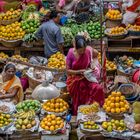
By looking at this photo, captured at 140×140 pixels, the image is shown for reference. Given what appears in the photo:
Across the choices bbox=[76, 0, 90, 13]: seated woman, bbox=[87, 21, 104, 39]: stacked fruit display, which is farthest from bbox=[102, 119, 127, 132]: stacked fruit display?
bbox=[76, 0, 90, 13]: seated woman

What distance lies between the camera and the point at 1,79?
886 centimetres

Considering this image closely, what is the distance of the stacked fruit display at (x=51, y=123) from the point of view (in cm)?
728

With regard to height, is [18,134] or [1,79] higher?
[1,79]

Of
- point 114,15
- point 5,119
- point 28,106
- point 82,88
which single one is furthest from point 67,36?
point 5,119

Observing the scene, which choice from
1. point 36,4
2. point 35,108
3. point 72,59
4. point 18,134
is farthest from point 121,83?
point 36,4

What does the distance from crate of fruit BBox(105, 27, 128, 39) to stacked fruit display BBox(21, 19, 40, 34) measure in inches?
59.3

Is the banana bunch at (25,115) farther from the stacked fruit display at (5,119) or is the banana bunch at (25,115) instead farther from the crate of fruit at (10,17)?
the crate of fruit at (10,17)

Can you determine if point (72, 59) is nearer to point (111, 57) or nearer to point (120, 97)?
point (120, 97)

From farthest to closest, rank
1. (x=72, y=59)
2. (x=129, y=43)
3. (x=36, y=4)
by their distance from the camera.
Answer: (x=36, y=4) → (x=129, y=43) → (x=72, y=59)

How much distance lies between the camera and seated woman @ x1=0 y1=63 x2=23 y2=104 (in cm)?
827

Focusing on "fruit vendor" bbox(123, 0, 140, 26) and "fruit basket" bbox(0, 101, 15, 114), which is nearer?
"fruit basket" bbox(0, 101, 15, 114)

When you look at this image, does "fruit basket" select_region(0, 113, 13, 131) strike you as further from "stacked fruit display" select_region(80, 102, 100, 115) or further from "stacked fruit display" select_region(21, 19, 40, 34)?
"stacked fruit display" select_region(21, 19, 40, 34)

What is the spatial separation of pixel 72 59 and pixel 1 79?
133 centimetres

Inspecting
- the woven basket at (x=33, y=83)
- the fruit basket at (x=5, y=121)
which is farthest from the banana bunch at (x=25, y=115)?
the woven basket at (x=33, y=83)
